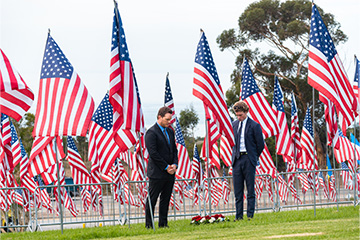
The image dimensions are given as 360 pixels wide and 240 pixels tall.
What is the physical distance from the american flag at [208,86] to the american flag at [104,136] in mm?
5634

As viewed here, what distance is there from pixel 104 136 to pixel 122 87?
7.75 metres

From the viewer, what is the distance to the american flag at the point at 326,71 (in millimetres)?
11834

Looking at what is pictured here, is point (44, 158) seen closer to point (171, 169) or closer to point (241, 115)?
point (241, 115)

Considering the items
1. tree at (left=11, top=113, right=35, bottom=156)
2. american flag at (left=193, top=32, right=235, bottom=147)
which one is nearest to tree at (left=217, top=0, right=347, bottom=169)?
tree at (left=11, top=113, right=35, bottom=156)

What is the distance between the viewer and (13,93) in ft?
35.9

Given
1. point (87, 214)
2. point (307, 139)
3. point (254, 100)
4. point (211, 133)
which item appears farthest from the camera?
point (307, 139)

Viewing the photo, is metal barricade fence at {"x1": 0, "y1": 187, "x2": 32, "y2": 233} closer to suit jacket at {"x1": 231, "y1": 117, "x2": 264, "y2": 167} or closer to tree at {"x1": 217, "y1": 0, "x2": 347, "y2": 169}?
suit jacket at {"x1": 231, "y1": 117, "x2": 264, "y2": 167}

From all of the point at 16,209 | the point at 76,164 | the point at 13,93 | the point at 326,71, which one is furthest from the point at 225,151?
the point at 13,93

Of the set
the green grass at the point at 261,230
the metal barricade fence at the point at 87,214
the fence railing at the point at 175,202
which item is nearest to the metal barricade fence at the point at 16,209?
the fence railing at the point at 175,202

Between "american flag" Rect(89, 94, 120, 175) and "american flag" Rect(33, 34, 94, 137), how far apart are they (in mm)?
6527

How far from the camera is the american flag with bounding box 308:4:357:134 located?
11.8 metres

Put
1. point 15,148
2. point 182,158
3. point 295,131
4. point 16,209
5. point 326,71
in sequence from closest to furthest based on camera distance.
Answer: point 326,71 → point 16,209 → point 15,148 → point 182,158 → point 295,131

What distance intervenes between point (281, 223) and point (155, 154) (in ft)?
7.41

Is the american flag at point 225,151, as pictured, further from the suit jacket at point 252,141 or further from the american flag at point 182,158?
the suit jacket at point 252,141
